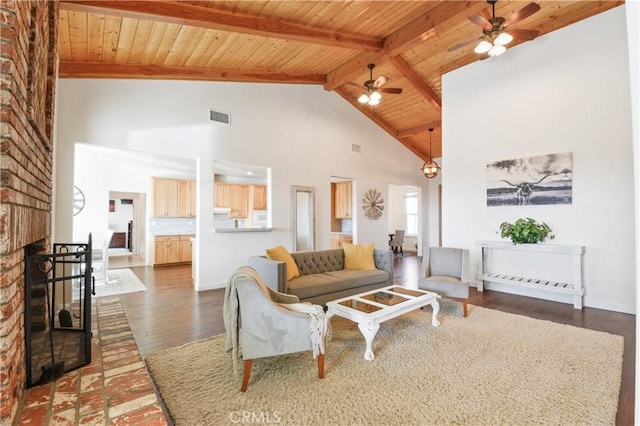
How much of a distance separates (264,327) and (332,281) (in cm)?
178

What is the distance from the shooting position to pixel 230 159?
5.52 meters

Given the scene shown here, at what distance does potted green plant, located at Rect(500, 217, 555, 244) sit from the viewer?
457cm

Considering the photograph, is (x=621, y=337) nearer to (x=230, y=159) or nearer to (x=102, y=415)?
(x=102, y=415)

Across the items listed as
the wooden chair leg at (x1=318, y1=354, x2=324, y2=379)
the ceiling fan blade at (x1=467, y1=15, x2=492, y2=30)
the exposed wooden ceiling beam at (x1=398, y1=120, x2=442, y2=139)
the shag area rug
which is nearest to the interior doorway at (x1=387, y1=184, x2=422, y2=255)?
the exposed wooden ceiling beam at (x1=398, y1=120, x2=442, y2=139)

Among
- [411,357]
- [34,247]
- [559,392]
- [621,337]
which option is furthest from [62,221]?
[621,337]

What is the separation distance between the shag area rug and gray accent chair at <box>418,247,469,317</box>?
61 centimetres

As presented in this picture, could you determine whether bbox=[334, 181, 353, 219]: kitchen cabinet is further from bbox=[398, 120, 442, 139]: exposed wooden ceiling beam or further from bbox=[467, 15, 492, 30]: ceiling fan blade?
bbox=[467, 15, 492, 30]: ceiling fan blade

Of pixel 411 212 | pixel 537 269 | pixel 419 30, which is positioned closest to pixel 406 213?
pixel 411 212

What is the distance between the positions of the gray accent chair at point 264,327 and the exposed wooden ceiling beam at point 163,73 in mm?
4007

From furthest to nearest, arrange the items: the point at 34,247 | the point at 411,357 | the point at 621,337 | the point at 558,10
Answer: the point at 558,10 → the point at 621,337 → the point at 411,357 → the point at 34,247

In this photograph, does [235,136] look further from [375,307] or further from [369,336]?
[369,336]

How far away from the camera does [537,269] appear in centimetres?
474

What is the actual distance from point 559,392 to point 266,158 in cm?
525

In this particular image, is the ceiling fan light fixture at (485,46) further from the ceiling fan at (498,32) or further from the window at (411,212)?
the window at (411,212)
